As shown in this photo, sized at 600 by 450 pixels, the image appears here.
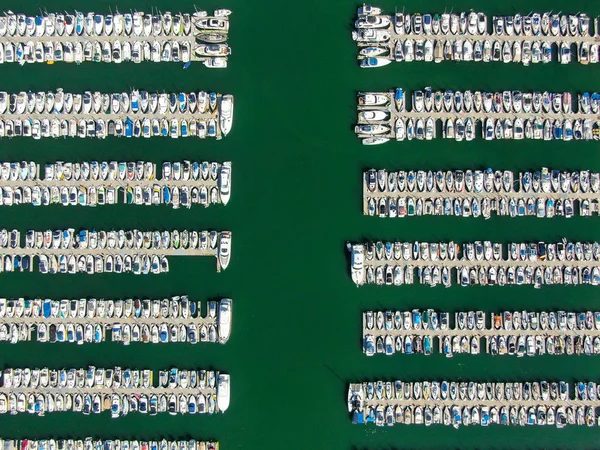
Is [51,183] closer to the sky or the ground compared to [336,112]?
closer to the ground

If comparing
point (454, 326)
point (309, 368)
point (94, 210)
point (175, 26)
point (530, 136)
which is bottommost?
point (309, 368)

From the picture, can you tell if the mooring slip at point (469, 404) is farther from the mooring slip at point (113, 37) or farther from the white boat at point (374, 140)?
the mooring slip at point (113, 37)

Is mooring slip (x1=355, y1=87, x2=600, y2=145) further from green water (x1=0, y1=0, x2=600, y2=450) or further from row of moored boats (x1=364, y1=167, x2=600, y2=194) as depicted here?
row of moored boats (x1=364, y1=167, x2=600, y2=194)

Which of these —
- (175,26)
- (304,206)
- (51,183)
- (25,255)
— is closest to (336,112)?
(304,206)

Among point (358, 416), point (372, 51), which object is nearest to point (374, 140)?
point (372, 51)

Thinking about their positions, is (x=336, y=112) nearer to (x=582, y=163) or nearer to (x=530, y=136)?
(x=530, y=136)

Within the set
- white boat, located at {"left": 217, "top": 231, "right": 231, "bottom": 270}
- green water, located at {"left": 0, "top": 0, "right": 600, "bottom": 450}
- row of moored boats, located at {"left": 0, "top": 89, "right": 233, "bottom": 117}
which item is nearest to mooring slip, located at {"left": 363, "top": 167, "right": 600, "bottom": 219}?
green water, located at {"left": 0, "top": 0, "right": 600, "bottom": 450}

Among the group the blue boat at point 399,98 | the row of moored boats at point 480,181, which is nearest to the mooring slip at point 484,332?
the row of moored boats at point 480,181
